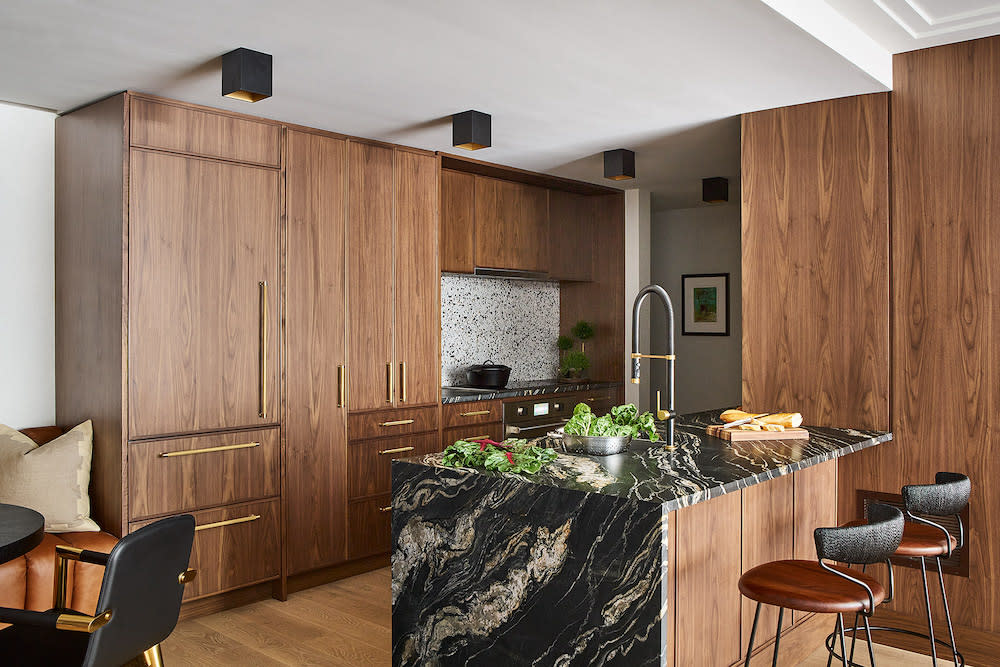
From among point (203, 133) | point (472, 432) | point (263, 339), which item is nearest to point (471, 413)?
point (472, 432)

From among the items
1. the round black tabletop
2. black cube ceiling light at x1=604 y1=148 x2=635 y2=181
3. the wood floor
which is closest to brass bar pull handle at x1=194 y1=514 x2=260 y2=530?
the wood floor

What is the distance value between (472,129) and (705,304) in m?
3.94

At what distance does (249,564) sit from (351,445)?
84 cm

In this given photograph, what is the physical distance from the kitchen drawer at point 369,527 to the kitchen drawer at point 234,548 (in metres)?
0.47

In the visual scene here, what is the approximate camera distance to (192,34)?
282 centimetres

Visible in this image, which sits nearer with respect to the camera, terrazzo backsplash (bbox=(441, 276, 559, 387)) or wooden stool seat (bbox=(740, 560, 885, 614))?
wooden stool seat (bbox=(740, 560, 885, 614))

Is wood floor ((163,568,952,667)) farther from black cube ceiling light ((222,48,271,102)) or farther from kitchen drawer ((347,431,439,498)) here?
black cube ceiling light ((222,48,271,102))

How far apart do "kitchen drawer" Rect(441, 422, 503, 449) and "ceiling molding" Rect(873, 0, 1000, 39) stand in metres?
3.12

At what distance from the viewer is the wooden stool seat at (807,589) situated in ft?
→ 6.97

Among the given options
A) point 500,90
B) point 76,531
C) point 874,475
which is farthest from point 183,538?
point 874,475

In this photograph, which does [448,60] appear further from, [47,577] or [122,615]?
[47,577]

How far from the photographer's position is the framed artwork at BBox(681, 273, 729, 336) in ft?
23.1

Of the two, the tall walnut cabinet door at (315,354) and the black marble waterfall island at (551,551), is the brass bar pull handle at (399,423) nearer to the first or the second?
the tall walnut cabinet door at (315,354)

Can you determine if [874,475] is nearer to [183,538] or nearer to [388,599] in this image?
[388,599]
